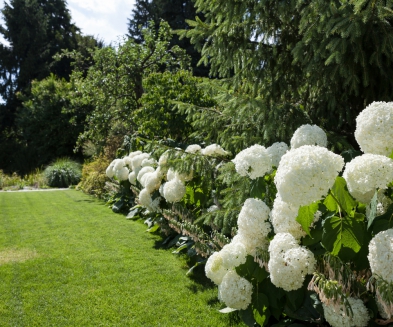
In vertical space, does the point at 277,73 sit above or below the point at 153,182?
above

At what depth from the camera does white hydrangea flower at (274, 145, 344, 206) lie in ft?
6.43

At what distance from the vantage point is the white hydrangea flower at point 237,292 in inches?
105

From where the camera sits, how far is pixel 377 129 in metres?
2.19

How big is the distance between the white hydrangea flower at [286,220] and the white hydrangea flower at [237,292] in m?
0.52

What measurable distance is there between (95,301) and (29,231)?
11.9 feet

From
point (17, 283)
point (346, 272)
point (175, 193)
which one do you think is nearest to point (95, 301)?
point (17, 283)

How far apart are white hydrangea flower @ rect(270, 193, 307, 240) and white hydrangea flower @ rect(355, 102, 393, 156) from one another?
1.86ft

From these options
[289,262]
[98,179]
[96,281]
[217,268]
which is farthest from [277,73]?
[98,179]

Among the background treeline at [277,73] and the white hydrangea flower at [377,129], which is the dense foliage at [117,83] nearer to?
the background treeline at [277,73]

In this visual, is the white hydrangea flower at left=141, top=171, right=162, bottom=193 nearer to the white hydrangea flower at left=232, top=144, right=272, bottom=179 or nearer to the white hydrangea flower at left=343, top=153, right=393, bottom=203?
the white hydrangea flower at left=232, top=144, right=272, bottom=179

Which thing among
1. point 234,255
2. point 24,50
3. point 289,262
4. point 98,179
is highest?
point 24,50

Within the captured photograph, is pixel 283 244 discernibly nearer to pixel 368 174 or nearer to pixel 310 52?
pixel 368 174

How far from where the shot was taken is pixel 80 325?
323cm

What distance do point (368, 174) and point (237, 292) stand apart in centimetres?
125
